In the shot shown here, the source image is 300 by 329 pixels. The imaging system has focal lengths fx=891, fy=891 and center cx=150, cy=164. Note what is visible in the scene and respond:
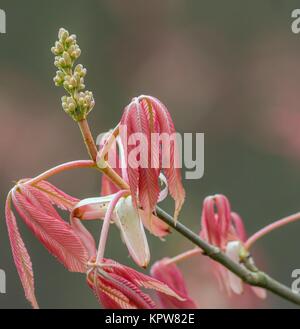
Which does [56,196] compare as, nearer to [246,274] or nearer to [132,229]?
[132,229]

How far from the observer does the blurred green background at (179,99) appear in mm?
3000

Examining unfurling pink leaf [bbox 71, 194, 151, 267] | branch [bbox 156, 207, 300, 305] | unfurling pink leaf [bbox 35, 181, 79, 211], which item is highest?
unfurling pink leaf [bbox 35, 181, 79, 211]

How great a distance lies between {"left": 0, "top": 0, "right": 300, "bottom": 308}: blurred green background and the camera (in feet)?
9.84

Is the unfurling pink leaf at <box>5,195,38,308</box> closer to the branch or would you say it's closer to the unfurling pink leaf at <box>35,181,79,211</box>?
the unfurling pink leaf at <box>35,181,79,211</box>

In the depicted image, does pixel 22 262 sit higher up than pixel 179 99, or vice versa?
pixel 179 99

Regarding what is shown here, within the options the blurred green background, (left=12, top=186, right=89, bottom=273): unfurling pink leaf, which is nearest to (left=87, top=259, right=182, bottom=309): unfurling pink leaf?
(left=12, top=186, right=89, bottom=273): unfurling pink leaf

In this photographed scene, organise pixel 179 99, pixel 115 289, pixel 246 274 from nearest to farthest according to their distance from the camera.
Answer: pixel 115 289, pixel 246 274, pixel 179 99

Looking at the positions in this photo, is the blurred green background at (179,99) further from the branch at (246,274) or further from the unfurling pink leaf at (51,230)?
the unfurling pink leaf at (51,230)

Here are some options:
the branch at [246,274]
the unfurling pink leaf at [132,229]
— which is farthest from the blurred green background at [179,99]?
the unfurling pink leaf at [132,229]

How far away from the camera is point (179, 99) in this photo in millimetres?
3529


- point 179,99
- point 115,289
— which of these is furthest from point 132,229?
point 179,99

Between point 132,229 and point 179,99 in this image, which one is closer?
point 132,229

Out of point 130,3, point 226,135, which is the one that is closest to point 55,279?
point 226,135

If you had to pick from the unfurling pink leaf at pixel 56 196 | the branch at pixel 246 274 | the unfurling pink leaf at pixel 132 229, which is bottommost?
the branch at pixel 246 274
